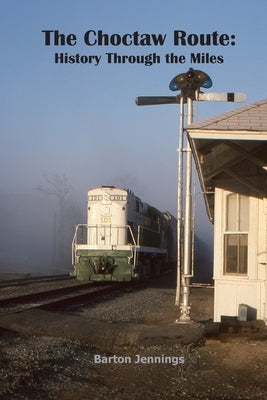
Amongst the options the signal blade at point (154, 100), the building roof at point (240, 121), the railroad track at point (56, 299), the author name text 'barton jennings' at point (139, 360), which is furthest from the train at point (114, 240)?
the author name text 'barton jennings' at point (139, 360)

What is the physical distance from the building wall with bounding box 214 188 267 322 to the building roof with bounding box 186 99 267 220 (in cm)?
34

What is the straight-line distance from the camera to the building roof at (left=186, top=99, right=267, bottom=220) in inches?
281

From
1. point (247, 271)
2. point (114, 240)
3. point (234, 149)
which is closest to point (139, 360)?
point (234, 149)

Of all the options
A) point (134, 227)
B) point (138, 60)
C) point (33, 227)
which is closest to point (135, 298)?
point (134, 227)

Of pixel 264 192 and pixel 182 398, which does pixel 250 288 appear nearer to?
pixel 264 192

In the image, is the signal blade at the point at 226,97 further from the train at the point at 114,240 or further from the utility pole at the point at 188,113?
the train at the point at 114,240

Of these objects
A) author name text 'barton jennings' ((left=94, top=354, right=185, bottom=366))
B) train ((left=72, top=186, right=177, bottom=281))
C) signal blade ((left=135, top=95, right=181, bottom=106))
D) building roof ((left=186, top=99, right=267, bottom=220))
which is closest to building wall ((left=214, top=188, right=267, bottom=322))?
building roof ((left=186, top=99, right=267, bottom=220))

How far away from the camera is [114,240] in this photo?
20.4m

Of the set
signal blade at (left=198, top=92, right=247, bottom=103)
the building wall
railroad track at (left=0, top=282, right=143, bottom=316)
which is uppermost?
signal blade at (left=198, top=92, right=247, bottom=103)

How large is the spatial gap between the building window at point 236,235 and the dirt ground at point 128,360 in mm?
1207

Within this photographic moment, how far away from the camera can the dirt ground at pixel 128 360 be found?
533cm

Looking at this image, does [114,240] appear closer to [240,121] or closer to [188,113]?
[188,113]

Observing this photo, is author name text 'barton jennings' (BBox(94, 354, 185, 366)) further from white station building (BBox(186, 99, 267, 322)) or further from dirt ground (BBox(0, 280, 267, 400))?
white station building (BBox(186, 99, 267, 322))

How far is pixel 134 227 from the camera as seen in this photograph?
21859 mm
